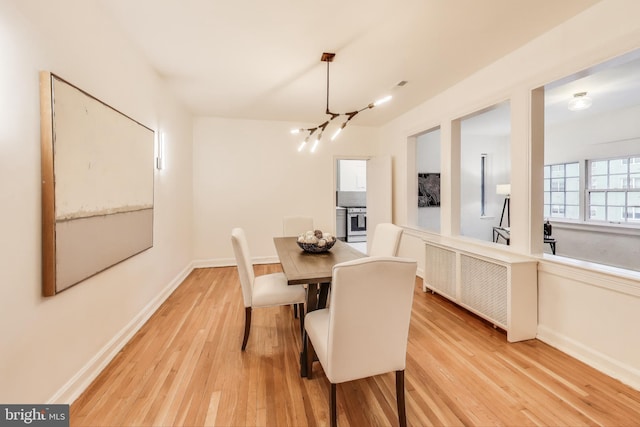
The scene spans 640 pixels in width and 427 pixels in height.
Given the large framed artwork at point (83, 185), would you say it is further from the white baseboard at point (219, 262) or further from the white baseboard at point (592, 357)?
the white baseboard at point (592, 357)

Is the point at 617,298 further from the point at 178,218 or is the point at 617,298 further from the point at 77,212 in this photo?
the point at 178,218

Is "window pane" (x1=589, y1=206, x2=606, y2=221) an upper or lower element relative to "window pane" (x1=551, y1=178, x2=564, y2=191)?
lower

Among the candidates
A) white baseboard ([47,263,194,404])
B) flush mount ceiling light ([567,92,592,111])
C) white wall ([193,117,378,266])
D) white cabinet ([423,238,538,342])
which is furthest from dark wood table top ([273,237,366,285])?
flush mount ceiling light ([567,92,592,111])

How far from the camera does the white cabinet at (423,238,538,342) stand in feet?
7.75

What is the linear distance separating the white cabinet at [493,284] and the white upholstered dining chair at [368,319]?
58.6 inches

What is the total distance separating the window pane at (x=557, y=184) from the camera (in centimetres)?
527

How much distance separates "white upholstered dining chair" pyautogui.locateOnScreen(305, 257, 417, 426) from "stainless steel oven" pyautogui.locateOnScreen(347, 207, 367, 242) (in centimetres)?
620

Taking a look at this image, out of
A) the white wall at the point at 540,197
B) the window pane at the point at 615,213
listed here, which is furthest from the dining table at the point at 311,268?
the window pane at the point at 615,213

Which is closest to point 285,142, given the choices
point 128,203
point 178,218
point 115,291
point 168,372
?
point 178,218

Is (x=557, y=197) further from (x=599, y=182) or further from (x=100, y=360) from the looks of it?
(x=100, y=360)

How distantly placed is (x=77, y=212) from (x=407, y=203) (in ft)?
13.5

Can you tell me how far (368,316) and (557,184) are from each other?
598 centimetres

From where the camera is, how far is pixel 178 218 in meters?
3.98

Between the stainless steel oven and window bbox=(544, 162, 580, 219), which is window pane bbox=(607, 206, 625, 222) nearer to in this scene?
window bbox=(544, 162, 580, 219)
